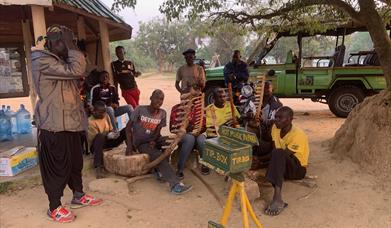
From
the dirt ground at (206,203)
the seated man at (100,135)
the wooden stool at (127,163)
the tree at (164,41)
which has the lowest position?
the dirt ground at (206,203)

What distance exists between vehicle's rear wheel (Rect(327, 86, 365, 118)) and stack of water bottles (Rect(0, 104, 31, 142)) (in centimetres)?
696

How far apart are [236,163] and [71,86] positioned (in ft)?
6.40

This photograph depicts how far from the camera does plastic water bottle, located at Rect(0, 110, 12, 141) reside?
6.71 meters

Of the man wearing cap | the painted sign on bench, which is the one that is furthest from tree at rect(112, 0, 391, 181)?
the painted sign on bench

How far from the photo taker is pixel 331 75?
9172 millimetres

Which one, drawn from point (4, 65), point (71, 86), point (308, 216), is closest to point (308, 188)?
point (308, 216)

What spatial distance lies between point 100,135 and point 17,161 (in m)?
1.09

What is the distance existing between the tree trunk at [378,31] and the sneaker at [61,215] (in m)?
4.23

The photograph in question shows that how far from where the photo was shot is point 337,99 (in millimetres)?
9312

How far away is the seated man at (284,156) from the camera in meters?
3.75

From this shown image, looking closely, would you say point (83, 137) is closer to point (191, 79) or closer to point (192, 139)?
point (192, 139)

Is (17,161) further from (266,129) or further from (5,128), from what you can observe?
(266,129)

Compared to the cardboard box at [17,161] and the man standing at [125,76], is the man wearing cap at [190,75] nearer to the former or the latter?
the man standing at [125,76]

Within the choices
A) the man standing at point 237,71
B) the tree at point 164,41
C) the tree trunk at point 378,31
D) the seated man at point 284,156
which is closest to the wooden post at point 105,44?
the man standing at point 237,71
